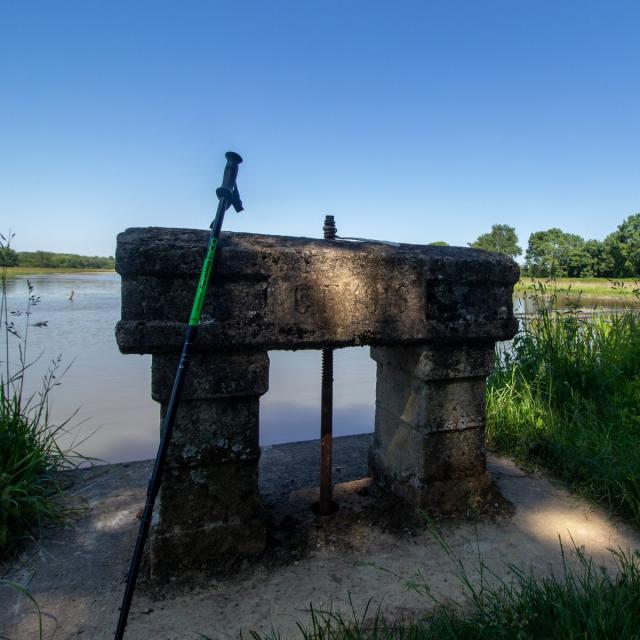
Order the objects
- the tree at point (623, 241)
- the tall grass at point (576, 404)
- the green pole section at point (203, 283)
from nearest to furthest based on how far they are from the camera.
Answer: the green pole section at point (203, 283) → the tall grass at point (576, 404) → the tree at point (623, 241)

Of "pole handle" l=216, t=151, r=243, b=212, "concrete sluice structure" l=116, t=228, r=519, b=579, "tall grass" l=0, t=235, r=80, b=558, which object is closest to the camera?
"pole handle" l=216, t=151, r=243, b=212

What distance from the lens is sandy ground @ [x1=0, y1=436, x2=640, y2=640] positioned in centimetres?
179

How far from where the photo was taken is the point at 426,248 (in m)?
2.50

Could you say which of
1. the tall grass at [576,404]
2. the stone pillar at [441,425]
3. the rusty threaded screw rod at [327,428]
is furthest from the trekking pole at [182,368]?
the tall grass at [576,404]

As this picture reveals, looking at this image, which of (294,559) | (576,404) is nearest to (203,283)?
(294,559)

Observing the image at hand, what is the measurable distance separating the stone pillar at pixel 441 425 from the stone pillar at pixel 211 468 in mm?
902

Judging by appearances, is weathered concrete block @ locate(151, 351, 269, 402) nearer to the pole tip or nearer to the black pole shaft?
the black pole shaft

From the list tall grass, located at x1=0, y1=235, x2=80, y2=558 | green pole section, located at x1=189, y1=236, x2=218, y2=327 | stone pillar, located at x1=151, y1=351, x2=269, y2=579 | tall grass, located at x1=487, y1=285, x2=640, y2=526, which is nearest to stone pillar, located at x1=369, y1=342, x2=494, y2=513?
tall grass, located at x1=487, y1=285, x2=640, y2=526

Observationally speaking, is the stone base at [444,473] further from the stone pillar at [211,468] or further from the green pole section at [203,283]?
the green pole section at [203,283]

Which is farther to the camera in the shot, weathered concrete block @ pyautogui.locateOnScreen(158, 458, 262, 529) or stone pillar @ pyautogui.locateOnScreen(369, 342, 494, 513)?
stone pillar @ pyautogui.locateOnScreen(369, 342, 494, 513)

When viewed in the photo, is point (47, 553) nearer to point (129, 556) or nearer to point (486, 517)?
point (129, 556)

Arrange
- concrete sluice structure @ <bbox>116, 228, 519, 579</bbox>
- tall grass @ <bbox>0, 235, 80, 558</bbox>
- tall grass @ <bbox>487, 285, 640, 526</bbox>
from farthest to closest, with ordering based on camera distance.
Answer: tall grass @ <bbox>487, 285, 640, 526</bbox>, tall grass @ <bbox>0, 235, 80, 558</bbox>, concrete sluice structure @ <bbox>116, 228, 519, 579</bbox>

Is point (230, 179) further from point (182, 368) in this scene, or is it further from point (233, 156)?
point (182, 368)

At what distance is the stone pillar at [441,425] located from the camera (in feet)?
8.22
